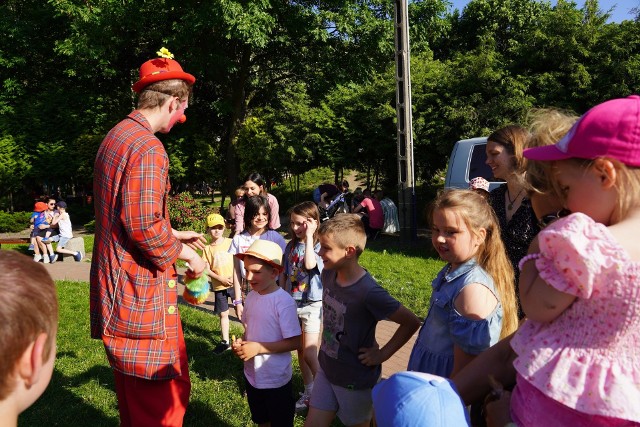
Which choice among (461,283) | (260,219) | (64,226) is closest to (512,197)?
(461,283)

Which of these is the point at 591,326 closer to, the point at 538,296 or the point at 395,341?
the point at 538,296

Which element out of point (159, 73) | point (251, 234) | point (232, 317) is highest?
point (159, 73)

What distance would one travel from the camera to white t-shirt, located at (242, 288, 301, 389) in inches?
122

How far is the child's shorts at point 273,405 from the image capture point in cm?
311

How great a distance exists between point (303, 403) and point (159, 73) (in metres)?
2.66

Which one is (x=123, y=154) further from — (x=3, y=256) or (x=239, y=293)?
(x=239, y=293)

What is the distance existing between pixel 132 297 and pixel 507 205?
2.22 m

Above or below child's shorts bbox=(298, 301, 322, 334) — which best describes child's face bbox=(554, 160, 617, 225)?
above

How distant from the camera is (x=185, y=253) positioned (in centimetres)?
275

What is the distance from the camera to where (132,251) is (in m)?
2.52

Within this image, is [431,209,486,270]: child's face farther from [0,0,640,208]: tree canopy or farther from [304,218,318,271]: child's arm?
[0,0,640,208]: tree canopy

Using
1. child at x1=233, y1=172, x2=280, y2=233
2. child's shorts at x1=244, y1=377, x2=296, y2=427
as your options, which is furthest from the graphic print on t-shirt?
child at x1=233, y1=172, x2=280, y2=233

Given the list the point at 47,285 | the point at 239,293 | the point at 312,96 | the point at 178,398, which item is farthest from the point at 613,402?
the point at 312,96

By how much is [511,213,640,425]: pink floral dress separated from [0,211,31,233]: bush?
21.6m
